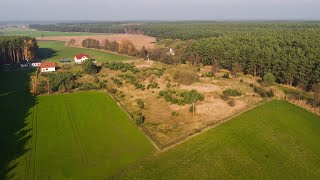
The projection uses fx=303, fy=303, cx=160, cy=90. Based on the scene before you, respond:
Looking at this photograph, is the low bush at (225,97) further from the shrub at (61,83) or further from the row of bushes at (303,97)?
the shrub at (61,83)

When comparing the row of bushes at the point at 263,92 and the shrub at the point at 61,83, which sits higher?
the shrub at the point at 61,83

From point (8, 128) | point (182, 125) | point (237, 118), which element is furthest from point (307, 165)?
point (8, 128)

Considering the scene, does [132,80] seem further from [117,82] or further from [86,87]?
[86,87]

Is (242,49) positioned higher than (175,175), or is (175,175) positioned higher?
(242,49)

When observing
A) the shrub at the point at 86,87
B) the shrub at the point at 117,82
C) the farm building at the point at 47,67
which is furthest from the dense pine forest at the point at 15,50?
the shrub at the point at 117,82

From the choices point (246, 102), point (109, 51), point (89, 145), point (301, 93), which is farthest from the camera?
point (109, 51)

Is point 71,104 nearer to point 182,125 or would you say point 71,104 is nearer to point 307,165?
point 182,125
